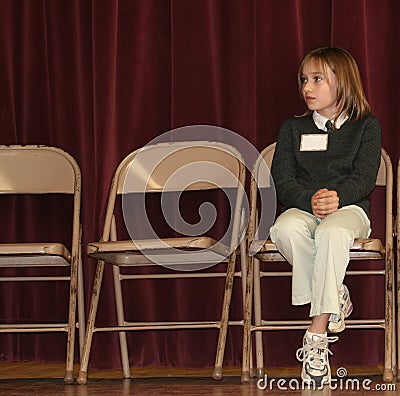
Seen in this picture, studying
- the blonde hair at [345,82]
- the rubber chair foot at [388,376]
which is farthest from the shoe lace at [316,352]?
the blonde hair at [345,82]

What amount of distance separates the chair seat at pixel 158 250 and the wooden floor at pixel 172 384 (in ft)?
1.20

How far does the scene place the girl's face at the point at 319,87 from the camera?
8.82ft

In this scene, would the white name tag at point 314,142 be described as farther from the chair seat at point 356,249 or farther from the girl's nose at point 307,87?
the chair seat at point 356,249

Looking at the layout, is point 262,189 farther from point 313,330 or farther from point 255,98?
point 313,330

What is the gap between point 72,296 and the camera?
2787mm

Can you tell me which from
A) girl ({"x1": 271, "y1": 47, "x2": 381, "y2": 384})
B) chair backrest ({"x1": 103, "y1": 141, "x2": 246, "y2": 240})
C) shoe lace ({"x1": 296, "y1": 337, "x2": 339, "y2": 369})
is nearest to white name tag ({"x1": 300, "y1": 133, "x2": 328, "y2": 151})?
girl ({"x1": 271, "y1": 47, "x2": 381, "y2": 384})

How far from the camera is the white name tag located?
2707 millimetres

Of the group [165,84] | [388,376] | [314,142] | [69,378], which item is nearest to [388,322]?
[388,376]

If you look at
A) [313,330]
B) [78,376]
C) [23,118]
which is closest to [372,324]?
[313,330]

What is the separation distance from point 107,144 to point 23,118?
1.17 ft

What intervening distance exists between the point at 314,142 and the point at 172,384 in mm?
840

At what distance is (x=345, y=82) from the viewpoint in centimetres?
270

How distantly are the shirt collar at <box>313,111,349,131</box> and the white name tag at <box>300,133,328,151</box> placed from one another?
0.13 feet

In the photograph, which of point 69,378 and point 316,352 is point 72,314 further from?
point 316,352
